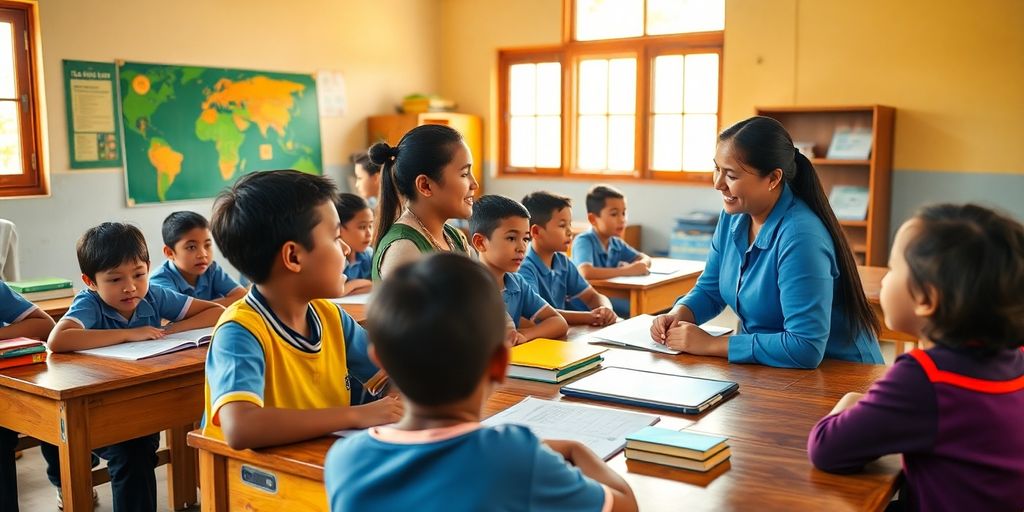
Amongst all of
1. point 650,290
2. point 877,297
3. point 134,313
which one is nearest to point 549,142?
point 650,290

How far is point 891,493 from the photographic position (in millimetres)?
1354

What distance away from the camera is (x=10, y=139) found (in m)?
5.08

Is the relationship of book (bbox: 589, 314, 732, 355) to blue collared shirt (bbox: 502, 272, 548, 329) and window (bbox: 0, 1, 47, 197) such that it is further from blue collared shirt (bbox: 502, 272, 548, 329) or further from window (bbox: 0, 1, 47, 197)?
window (bbox: 0, 1, 47, 197)

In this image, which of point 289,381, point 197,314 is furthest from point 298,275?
point 197,314

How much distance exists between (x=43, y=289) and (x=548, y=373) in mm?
2532

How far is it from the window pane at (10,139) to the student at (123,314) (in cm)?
266

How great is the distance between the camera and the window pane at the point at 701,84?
6512 mm

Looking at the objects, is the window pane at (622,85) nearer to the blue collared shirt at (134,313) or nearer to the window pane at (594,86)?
the window pane at (594,86)

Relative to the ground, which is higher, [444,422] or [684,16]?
[684,16]

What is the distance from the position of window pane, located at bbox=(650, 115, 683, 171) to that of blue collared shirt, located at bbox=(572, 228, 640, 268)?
2.36 metres

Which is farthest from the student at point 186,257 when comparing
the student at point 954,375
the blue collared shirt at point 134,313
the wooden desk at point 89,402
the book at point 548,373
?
the student at point 954,375

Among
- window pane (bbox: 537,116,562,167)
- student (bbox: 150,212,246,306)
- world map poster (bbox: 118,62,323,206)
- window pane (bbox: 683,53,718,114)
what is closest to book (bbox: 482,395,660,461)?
student (bbox: 150,212,246,306)

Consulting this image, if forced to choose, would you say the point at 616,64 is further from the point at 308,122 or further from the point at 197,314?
the point at 197,314

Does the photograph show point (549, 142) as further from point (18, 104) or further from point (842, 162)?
point (18, 104)
